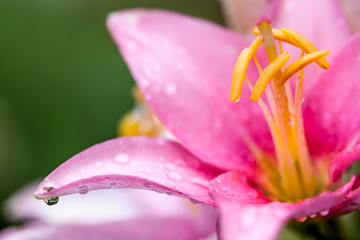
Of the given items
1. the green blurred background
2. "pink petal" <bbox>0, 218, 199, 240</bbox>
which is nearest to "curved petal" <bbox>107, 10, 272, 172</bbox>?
"pink petal" <bbox>0, 218, 199, 240</bbox>

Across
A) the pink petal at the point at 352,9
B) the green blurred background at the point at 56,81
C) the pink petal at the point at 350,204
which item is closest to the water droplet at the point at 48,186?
the pink petal at the point at 350,204

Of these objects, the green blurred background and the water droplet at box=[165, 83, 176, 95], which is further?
the green blurred background

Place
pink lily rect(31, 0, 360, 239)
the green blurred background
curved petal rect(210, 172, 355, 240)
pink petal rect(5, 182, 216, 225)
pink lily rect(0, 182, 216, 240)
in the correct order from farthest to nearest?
1. the green blurred background
2. pink petal rect(5, 182, 216, 225)
3. pink lily rect(0, 182, 216, 240)
4. pink lily rect(31, 0, 360, 239)
5. curved petal rect(210, 172, 355, 240)

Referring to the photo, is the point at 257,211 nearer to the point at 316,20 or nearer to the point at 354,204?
the point at 354,204

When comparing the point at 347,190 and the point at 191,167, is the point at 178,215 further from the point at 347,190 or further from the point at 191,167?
the point at 347,190

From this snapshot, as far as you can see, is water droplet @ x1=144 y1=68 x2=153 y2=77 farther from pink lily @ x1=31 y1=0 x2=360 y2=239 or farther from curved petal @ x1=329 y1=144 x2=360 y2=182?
curved petal @ x1=329 y1=144 x2=360 y2=182

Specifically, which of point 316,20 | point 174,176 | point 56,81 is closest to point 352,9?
point 316,20
